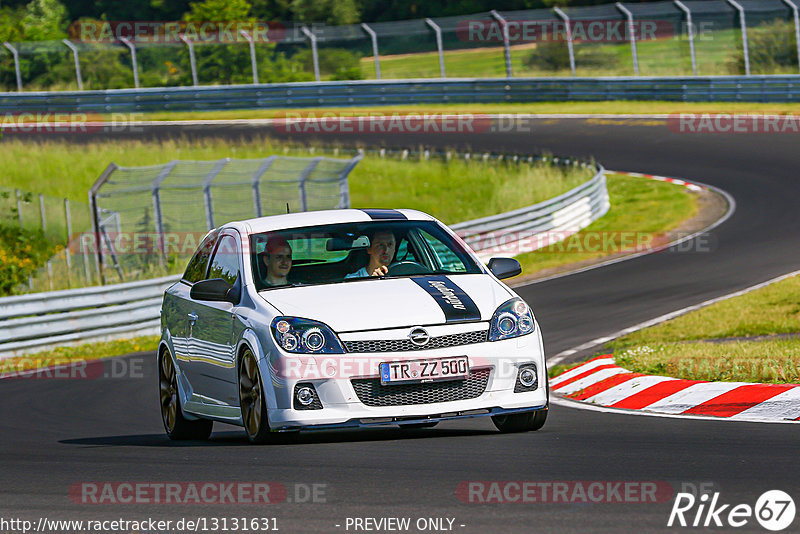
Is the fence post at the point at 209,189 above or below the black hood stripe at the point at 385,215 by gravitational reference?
below

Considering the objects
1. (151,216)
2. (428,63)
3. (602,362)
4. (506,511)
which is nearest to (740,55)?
(428,63)

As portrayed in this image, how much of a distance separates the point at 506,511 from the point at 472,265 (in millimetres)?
3379

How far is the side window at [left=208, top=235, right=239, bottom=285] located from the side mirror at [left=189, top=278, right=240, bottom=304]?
187 millimetres

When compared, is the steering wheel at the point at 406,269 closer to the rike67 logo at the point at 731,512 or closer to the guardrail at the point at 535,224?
the rike67 logo at the point at 731,512

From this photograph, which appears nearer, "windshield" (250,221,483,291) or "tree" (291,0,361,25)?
"windshield" (250,221,483,291)

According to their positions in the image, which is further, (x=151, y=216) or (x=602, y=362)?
(x=151, y=216)

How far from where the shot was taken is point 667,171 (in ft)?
101

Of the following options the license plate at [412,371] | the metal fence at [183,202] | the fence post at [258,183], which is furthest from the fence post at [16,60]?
the license plate at [412,371]

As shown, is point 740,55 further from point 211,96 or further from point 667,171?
point 211,96

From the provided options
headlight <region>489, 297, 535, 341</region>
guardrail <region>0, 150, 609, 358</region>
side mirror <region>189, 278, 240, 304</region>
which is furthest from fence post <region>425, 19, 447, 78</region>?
headlight <region>489, 297, 535, 341</region>

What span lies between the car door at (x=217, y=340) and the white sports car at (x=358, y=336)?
0.01m

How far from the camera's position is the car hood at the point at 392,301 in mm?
8055

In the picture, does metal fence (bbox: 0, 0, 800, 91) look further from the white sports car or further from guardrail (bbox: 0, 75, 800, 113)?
the white sports car

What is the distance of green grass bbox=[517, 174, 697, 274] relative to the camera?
23469 mm
